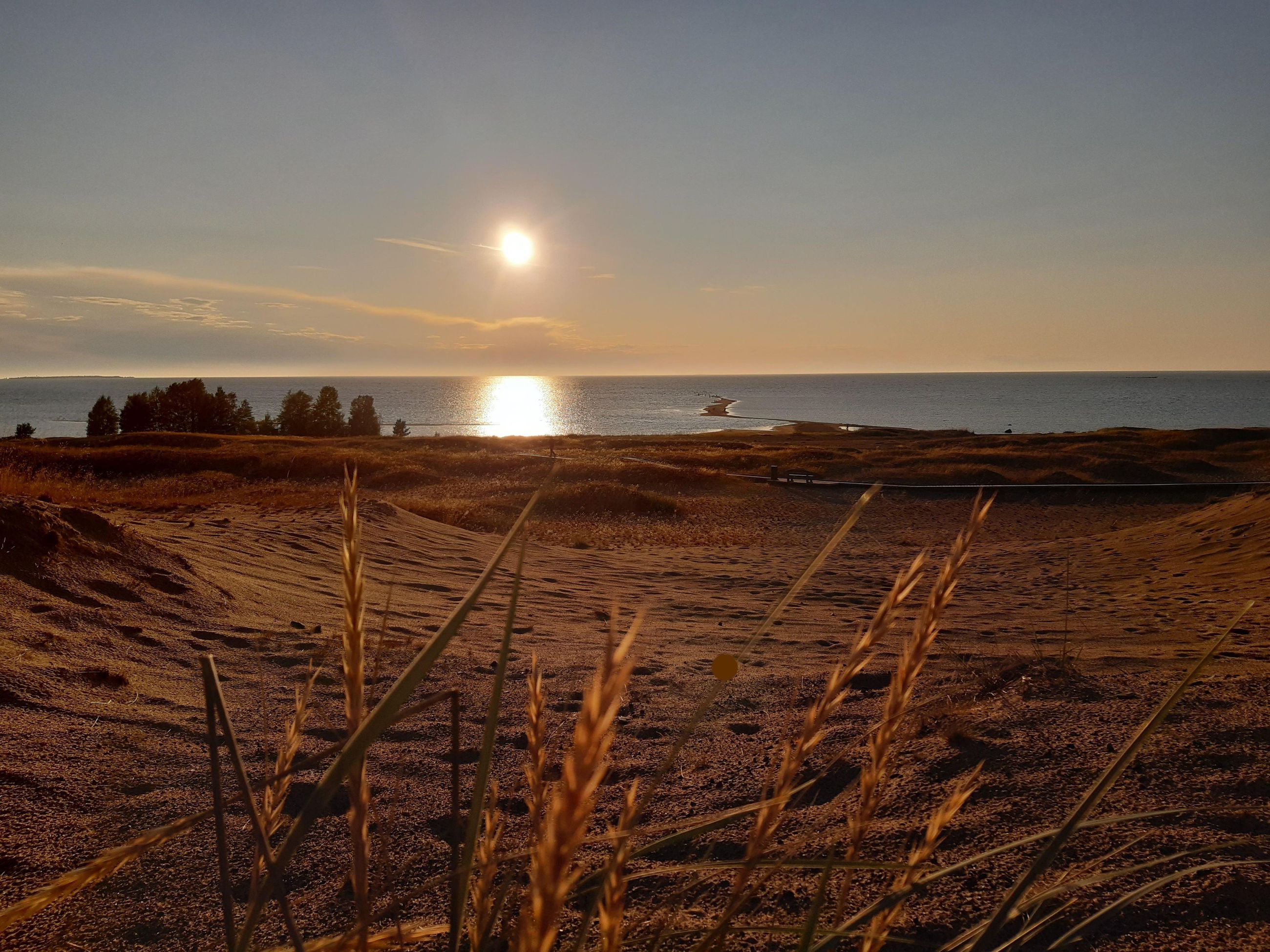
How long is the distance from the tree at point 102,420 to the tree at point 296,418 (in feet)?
36.2

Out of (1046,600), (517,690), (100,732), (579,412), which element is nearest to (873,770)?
(100,732)

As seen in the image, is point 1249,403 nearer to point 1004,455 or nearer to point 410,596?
point 1004,455

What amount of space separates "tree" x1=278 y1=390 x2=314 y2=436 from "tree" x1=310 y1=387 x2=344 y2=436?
0.39 m

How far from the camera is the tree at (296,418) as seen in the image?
62094 mm

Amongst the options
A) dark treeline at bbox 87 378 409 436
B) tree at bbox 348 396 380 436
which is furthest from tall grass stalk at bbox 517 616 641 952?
tree at bbox 348 396 380 436

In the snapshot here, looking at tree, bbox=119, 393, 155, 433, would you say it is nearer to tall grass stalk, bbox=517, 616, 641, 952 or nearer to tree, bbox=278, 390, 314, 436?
tree, bbox=278, 390, 314, 436

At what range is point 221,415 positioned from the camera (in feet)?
198

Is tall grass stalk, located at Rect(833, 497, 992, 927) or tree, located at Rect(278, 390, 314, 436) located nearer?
tall grass stalk, located at Rect(833, 497, 992, 927)

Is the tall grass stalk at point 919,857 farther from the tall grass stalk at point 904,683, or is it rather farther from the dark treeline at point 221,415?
the dark treeline at point 221,415

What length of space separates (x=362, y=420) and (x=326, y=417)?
109 inches

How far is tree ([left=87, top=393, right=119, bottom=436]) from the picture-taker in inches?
2103

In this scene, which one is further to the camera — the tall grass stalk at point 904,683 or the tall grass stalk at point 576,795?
the tall grass stalk at point 904,683

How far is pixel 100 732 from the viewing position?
3.25 meters

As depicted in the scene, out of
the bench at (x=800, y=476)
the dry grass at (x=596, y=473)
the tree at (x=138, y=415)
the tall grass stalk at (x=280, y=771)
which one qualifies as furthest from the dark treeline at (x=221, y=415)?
the tall grass stalk at (x=280, y=771)
